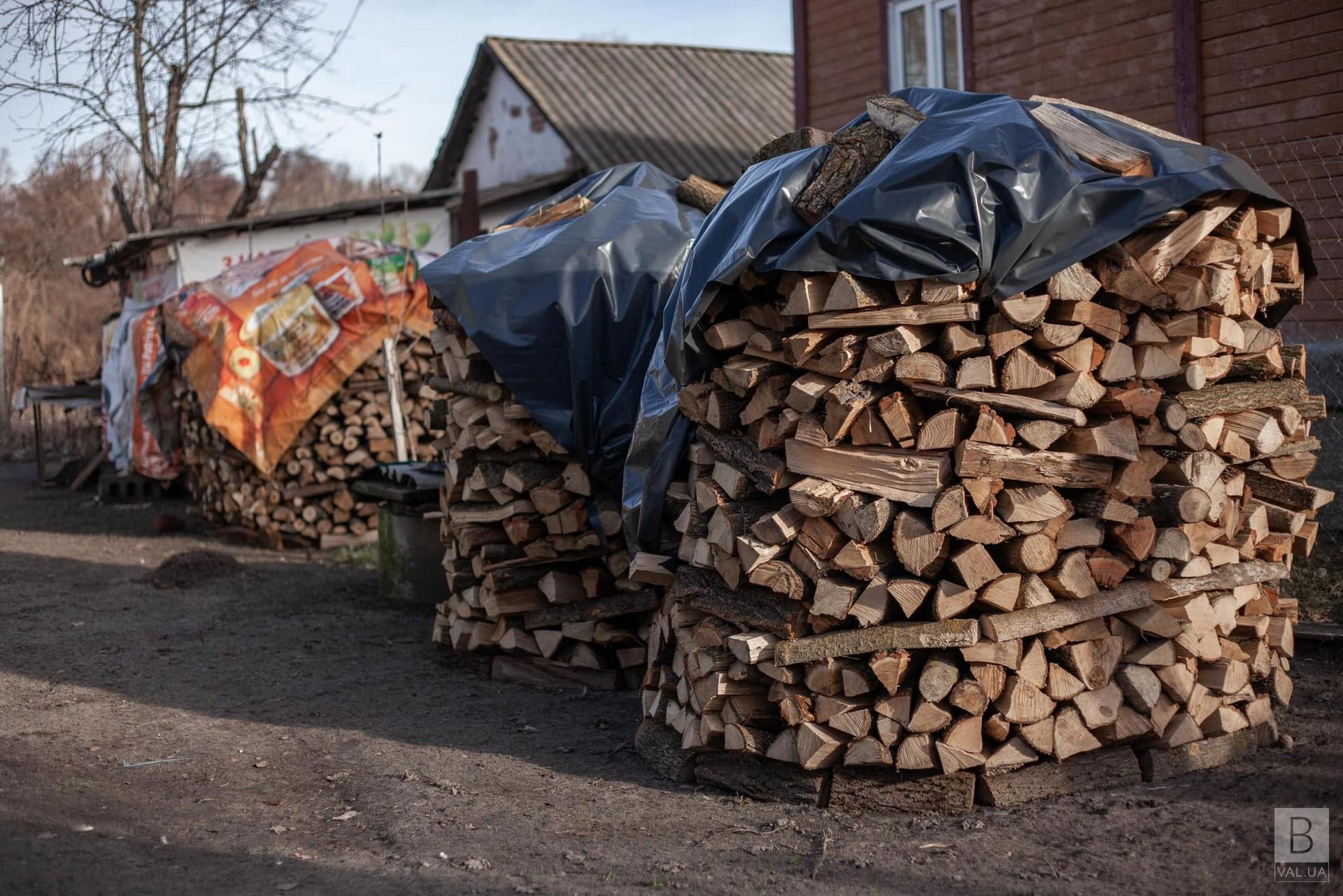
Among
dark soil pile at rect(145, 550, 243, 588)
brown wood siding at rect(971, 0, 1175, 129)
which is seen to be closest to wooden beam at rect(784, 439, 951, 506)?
brown wood siding at rect(971, 0, 1175, 129)

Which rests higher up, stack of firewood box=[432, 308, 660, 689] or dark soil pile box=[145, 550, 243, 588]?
stack of firewood box=[432, 308, 660, 689]

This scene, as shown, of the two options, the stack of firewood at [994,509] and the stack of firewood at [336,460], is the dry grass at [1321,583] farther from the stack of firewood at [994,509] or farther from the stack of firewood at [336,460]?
the stack of firewood at [336,460]

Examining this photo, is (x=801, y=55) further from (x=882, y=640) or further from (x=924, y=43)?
(x=882, y=640)

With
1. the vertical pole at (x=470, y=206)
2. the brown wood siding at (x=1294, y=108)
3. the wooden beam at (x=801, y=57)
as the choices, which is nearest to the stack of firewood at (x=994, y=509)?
the brown wood siding at (x=1294, y=108)

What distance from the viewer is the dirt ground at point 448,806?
3.38m

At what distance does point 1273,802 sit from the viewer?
368 centimetres

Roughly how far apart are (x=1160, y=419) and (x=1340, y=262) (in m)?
4.25

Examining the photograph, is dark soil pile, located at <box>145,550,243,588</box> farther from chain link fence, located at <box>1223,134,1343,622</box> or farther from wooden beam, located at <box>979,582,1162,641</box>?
chain link fence, located at <box>1223,134,1343,622</box>

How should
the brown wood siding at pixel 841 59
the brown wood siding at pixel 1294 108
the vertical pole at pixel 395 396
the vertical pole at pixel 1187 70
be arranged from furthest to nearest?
the brown wood siding at pixel 841 59, the vertical pole at pixel 395 396, the vertical pole at pixel 1187 70, the brown wood siding at pixel 1294 108

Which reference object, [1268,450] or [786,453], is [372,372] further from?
[1268,450]

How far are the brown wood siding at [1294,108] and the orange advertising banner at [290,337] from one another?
613 centimetres

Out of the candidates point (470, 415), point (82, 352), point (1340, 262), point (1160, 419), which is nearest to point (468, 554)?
point (470, 415)

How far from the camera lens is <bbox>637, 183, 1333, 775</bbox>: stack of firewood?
12.1 feet

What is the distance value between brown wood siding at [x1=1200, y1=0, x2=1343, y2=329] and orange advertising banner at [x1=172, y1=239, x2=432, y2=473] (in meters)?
6.13
